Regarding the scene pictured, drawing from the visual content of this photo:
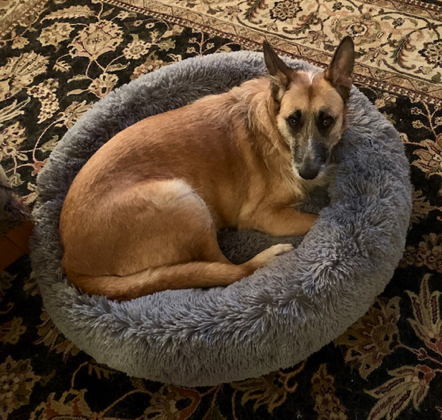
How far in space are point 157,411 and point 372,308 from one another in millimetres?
1074

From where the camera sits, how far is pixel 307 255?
1.92 m

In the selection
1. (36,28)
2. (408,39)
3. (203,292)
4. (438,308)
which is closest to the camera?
(203,292)

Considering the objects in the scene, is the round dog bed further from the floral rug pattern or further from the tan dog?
the floral rug pattern

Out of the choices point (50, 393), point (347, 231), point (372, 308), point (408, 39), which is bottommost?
point (50, 393)

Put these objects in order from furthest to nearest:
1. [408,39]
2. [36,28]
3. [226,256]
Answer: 1. [36,28]
2. [408,39]
3. [226,256]

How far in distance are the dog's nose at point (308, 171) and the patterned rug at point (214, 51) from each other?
692mm

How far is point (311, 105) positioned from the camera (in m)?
1.87

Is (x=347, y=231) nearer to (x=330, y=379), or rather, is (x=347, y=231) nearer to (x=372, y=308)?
(x=372, y=308)

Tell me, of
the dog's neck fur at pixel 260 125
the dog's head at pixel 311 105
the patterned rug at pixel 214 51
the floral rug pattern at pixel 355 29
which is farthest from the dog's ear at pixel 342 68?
the floral rug pattern at pixel 355 29

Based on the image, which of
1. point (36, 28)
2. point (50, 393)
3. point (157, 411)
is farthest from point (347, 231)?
point (36, 28)

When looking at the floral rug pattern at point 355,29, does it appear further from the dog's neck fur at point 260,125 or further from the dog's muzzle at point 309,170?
the dog's muzzle at point 309,170

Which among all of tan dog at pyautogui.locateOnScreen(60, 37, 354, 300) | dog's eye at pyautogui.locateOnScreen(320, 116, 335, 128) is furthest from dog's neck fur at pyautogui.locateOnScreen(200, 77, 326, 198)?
dog's eye at pyautogui.locateOnScreen(320, 116, 335, 128)

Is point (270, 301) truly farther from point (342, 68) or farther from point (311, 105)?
point (342, 68)

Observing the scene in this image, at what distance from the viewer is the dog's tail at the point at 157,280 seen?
189cm
